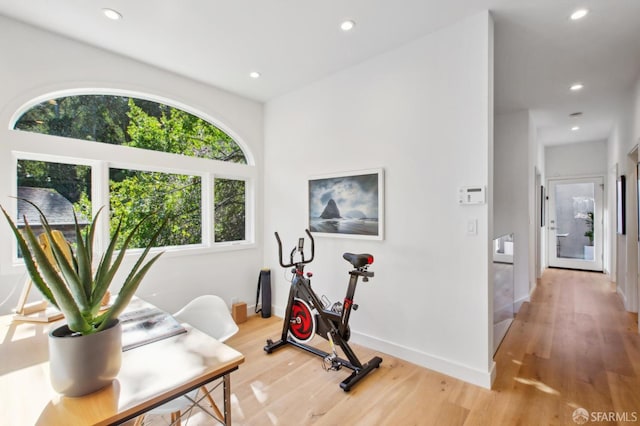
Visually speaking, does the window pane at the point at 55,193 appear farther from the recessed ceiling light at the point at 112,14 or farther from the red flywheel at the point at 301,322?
the red flywheel at the point at 301,322

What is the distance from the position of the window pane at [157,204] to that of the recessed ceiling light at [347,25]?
2.30m

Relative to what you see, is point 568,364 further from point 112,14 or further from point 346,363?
point 112,14

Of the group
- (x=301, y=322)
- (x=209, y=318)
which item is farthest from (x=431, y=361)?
(x=209, y=318)

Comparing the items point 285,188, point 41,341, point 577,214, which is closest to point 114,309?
point 41,341

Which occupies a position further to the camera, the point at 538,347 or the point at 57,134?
the point at 538,347

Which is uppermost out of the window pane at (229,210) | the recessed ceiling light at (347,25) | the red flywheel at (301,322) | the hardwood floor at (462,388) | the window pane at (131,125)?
the recessed ceiling light at (347,25)

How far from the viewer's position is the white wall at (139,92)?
2.36 m

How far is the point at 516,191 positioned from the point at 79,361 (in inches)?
197

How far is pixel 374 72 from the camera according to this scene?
302 cm

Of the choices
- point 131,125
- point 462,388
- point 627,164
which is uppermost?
point 131,125

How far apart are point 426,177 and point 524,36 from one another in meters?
1.51

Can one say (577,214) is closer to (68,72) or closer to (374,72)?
(374,72)

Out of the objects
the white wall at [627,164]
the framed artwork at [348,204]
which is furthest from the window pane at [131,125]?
the white wall at [627,164]

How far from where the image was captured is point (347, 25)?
249 centimetres
